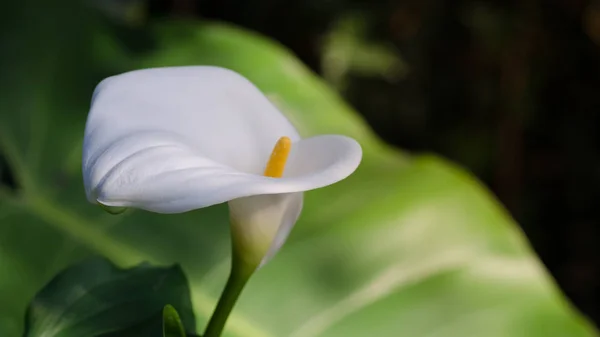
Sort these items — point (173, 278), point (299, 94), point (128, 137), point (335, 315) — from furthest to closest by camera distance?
point (299, 94), point (335, 315), point (173, 278), point (128, 137)

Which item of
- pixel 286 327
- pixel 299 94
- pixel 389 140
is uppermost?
pixel 299 94

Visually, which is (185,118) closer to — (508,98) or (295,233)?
(295,233)

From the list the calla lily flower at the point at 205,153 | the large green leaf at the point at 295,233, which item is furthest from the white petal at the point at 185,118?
the large green leaf at the point at 295,233

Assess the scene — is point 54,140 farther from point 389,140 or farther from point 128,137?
point 389,140

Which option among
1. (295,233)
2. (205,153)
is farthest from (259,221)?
(295,233)

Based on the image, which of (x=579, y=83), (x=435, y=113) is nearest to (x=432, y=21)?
(x=435, y=113)

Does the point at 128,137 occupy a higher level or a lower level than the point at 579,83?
higher
